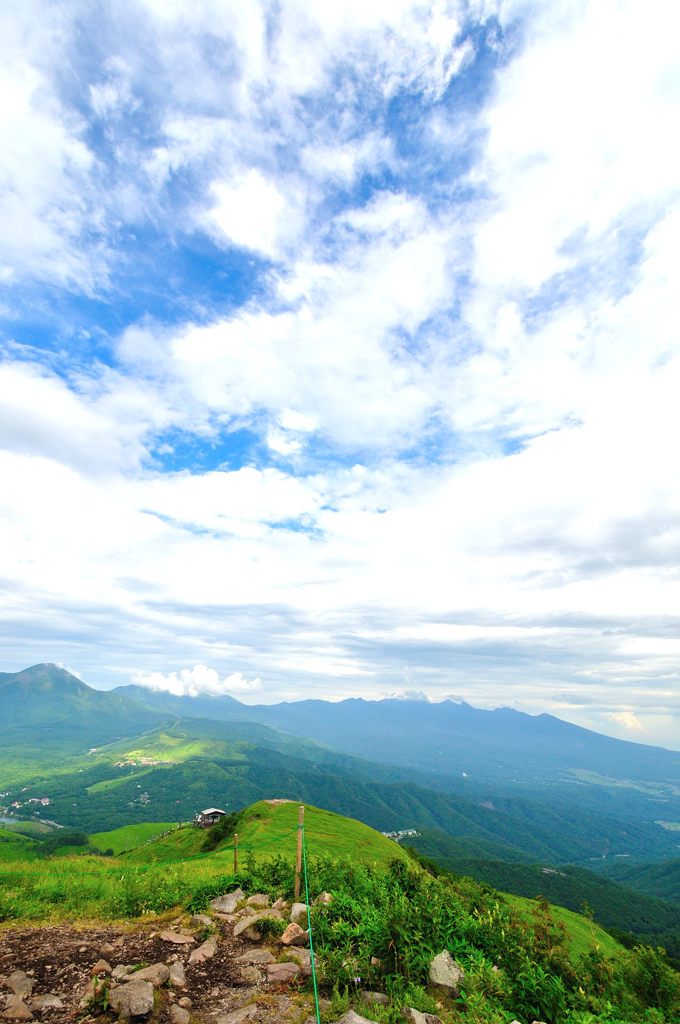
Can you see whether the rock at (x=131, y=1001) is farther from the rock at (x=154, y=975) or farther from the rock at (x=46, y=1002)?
the rock at (x=46, y=1002)

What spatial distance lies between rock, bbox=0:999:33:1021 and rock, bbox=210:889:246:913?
6385mm

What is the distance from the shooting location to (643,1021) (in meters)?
8.89

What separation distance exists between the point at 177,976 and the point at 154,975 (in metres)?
0.68

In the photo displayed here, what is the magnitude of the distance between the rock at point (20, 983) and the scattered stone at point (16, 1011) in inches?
8.1

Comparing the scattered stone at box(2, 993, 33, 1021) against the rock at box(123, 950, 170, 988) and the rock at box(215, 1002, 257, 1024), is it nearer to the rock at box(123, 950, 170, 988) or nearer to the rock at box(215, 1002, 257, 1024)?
the rock at box(123, 950, 170, 988)

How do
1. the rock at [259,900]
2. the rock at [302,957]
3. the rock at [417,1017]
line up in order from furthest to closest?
the rock at [259,900] → the rock at [302,957] → the rock at [417,1017]

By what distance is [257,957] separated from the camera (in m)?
10.9

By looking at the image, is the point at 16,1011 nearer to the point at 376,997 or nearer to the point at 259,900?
the point at 376,997

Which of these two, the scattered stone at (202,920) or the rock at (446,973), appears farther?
the scattered stone at (202,920)

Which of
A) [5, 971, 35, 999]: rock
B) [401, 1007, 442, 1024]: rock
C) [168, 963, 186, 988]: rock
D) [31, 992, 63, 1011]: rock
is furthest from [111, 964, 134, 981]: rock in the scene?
[401, 1007, 442, 1024]: rock

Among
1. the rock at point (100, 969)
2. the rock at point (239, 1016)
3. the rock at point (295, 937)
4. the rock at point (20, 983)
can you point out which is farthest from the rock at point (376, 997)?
the rock at point (20, 983)

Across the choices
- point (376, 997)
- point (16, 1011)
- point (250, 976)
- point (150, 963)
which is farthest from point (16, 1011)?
point (376, 997)

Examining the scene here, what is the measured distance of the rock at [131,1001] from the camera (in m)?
8.42

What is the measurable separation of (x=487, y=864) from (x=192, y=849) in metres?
156
